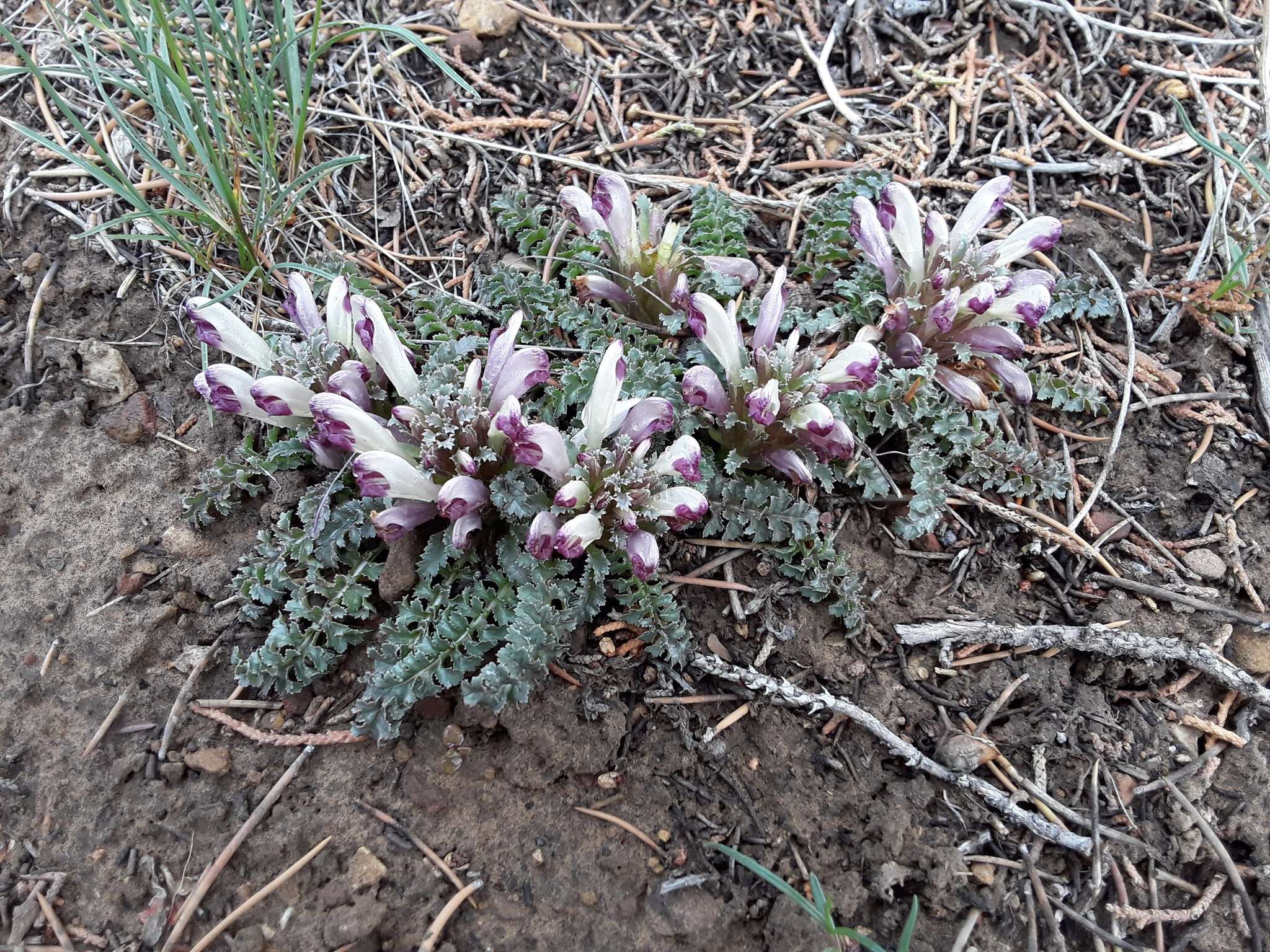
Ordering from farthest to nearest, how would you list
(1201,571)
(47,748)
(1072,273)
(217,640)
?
(1072,273) → (1201,571) → (217,640) → (47,748)

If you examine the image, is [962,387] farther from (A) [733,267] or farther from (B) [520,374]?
(B) [520,374]

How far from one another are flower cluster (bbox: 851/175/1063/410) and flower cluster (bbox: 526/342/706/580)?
108cm

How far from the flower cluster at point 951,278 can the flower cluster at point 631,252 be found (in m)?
0.62

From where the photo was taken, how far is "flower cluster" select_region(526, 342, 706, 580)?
273 centimetres

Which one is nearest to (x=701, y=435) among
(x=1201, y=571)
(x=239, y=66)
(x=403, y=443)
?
(x=403, y=443)

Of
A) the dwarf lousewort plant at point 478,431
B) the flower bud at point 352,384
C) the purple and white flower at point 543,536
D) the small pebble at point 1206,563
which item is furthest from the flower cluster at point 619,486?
the small pebble at point 1206,563

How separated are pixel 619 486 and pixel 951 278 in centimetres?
157

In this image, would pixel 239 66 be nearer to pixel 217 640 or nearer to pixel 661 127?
pixel 661 127

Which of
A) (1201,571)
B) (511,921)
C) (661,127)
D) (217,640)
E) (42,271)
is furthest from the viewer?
(661,127)

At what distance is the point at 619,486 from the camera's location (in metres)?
2.76

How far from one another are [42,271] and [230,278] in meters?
0.75

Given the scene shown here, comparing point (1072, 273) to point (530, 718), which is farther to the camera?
point (1072, 273)

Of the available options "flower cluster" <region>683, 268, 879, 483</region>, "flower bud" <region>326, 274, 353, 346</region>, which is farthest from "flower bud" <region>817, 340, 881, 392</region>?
"flower bud" <region>326, 274, 353, 346</region>

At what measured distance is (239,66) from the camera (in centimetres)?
321
